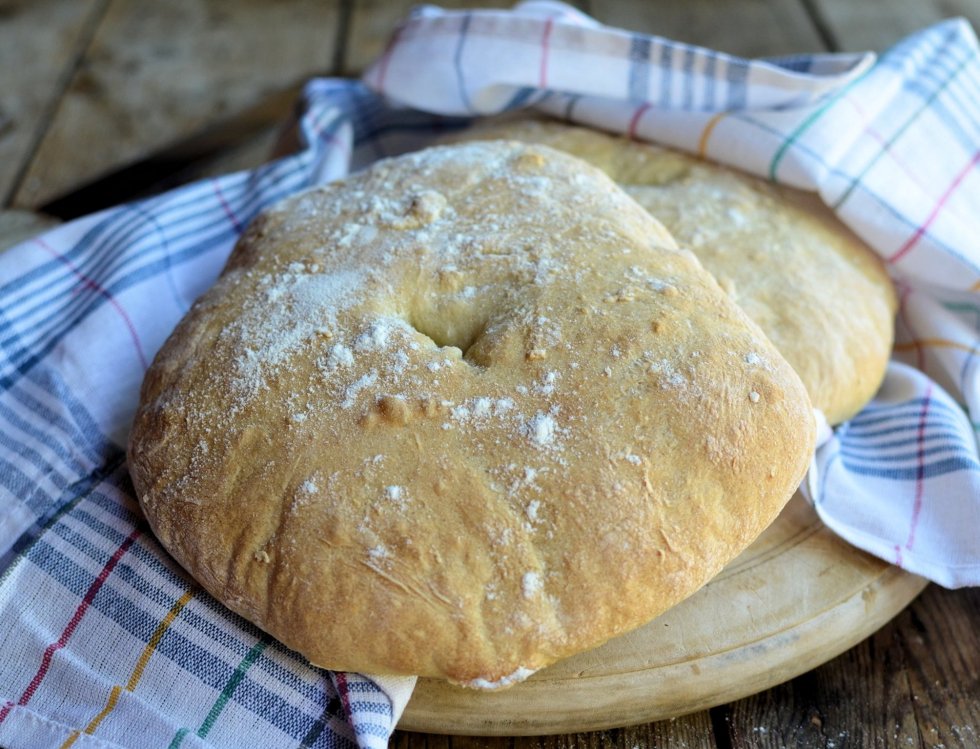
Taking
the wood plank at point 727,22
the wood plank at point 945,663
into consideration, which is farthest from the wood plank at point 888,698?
the wood plank at point 727,22

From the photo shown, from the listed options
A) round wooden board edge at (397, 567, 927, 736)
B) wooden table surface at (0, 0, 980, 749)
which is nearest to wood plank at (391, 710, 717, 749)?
round wooden board edge at (397, 567, 927, 736)

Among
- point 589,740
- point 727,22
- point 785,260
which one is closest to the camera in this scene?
point 589,740

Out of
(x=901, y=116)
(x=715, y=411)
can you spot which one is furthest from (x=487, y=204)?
(x=901, y=116)

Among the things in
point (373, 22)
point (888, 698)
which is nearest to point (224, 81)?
point (373, 22)

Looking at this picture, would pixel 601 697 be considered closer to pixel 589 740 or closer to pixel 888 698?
pixel 589 740

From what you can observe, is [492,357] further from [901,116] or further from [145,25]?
[145,25]
